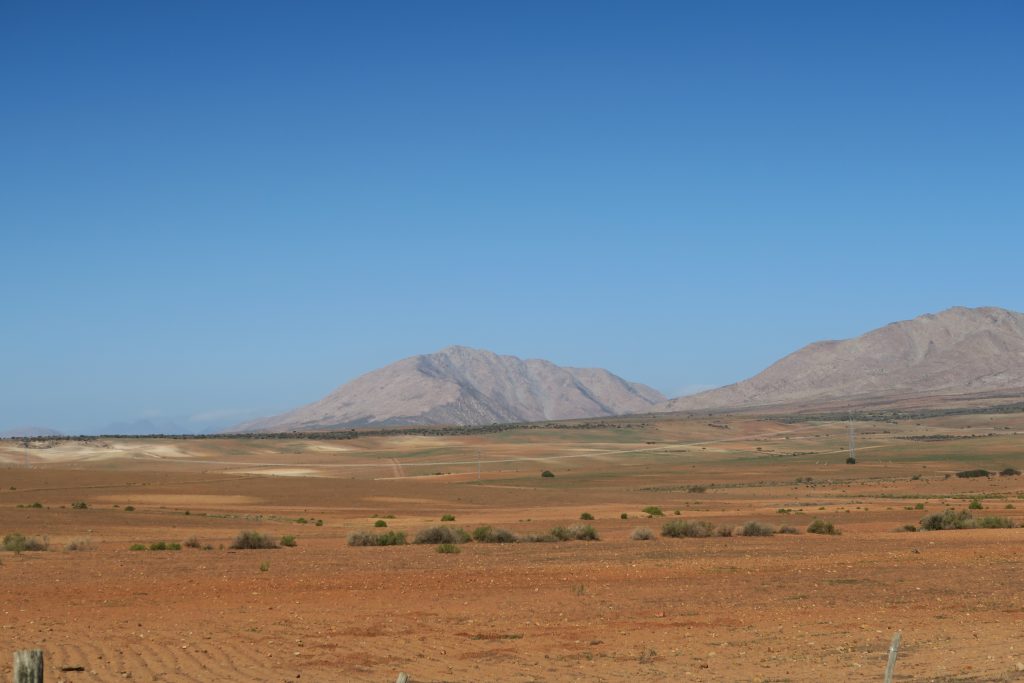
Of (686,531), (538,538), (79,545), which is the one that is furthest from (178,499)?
(686,531)

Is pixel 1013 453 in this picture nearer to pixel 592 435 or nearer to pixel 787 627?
pixel 592 435

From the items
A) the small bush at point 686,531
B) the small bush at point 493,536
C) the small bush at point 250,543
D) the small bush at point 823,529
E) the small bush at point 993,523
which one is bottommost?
the small bush at point 993,523

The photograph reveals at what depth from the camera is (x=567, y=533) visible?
36188mm

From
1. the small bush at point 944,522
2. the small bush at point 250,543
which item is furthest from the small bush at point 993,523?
the small bush at point 250,543

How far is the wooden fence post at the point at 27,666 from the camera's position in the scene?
7.82 metres

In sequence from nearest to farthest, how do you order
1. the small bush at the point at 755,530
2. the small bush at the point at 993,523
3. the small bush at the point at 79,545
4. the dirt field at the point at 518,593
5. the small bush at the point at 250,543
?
the dirt field at the point at 518,593, the small bush at the point at 79,545, the small bush at the point at 250,543, the small bush at the point at 755,530, the small bush at the point at 993,523

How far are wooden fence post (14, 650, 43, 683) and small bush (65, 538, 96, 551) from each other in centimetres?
2589

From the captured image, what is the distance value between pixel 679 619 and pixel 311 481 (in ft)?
205

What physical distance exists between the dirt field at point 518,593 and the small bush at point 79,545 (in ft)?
0.95

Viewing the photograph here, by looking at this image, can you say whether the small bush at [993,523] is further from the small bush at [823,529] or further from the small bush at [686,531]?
the small bush at [686,531]

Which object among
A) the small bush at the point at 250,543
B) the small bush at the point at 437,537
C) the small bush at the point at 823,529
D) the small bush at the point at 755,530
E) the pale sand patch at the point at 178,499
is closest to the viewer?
the small bush at the point at 250,543

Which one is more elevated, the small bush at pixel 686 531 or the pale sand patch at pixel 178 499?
the pale sand patch at pixel 178 499

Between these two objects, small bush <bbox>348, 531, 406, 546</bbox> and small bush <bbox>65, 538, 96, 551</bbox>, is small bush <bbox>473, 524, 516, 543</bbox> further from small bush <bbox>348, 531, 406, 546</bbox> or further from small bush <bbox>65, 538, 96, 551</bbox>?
small bush <bbox>65, 538, 96, 551</bbox>

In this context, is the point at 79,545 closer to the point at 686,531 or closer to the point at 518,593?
the point at 518,593
